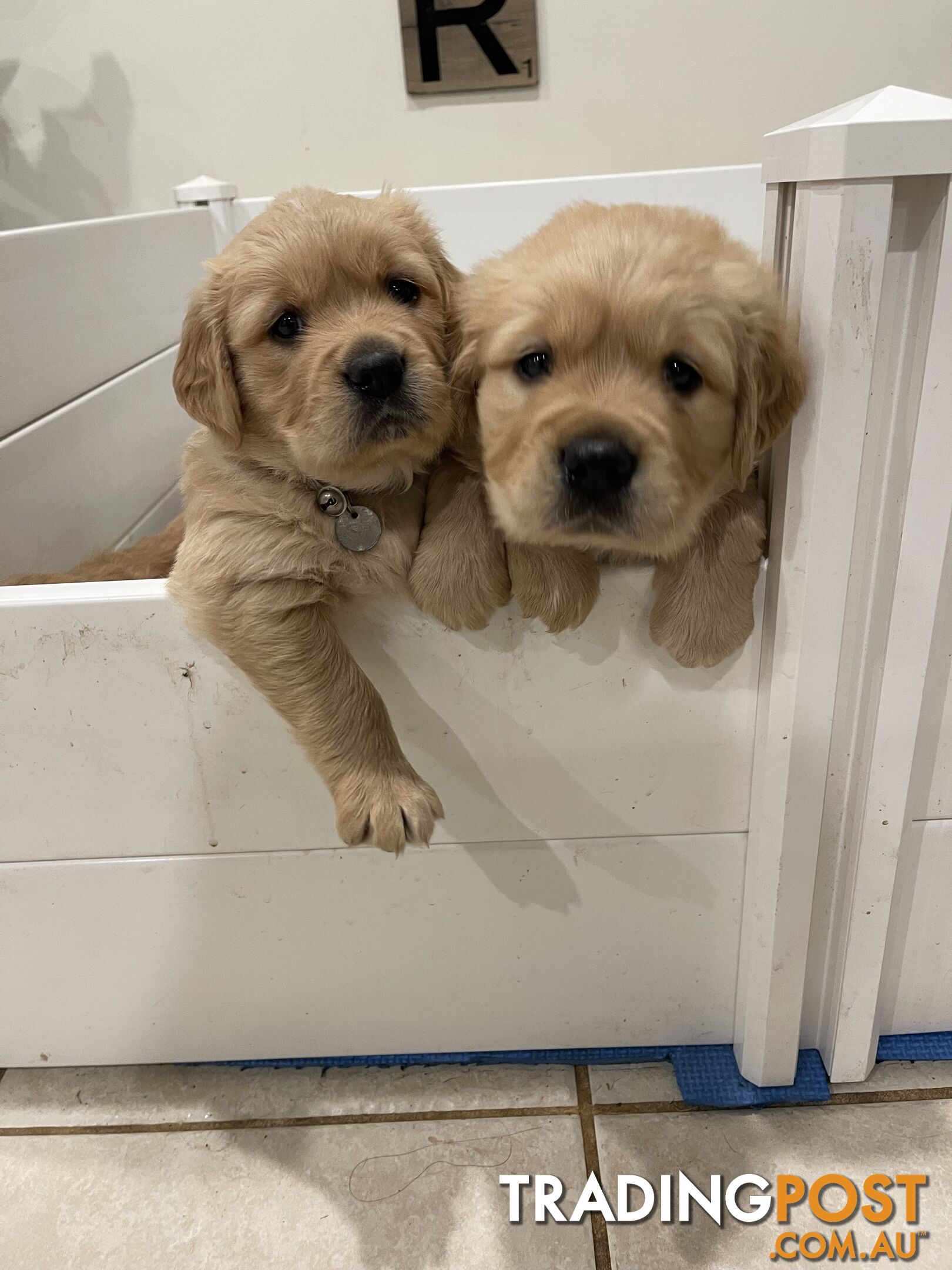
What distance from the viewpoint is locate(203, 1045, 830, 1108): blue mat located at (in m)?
1.24

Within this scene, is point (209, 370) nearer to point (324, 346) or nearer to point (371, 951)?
point (324, 346)

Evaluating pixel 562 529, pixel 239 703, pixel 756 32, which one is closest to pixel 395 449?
pixel 562 529

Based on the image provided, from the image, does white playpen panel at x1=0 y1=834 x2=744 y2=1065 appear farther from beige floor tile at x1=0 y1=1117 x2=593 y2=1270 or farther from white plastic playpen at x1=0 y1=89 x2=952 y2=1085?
beige floor tile at x1=0 y1=1117 x2=593 y2=1270

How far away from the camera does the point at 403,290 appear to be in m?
1.08

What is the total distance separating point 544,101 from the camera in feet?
8.39

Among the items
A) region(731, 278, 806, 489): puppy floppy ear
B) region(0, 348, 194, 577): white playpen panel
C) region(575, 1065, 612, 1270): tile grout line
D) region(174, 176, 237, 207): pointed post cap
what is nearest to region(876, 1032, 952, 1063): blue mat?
region(575, 1065, 612, 1270): tile grout line

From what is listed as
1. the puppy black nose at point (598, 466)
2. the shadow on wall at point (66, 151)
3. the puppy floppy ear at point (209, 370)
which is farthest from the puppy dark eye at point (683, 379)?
the shadow on wall at point (66, 151)

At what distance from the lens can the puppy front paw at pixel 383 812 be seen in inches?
38.2

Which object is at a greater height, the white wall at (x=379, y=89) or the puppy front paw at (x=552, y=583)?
the white wall at (x=379, y=89)

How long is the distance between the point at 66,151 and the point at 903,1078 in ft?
10.1

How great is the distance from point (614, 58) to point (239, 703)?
229cm

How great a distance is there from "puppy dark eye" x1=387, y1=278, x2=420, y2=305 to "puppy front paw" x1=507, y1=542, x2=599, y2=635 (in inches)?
13.0

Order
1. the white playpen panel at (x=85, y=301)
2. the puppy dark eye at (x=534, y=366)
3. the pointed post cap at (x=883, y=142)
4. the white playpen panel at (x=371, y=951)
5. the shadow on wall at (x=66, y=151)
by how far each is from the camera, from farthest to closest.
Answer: the shadow on wall at (x=66, y=151), the white playpen panel at (x=85, y=301), the white playpen panel at (x=371, y=951), the puppy dark eye at (x=534, y=366), the pointed post cap at (x=883, y=142)

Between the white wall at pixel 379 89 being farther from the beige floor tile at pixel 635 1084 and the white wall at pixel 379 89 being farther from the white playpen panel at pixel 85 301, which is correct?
the beige floor tile at pixel 635 1084
